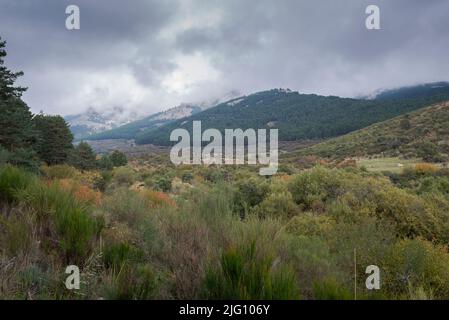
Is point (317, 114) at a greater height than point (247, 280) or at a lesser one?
greater

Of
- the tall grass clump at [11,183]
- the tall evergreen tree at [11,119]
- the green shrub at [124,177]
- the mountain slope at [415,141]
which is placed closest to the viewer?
the tall grass clump at [11,183]

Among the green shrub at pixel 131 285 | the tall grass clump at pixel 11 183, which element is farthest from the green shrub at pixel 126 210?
the green shrub at pixel 131 285

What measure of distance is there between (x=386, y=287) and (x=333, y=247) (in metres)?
1.20

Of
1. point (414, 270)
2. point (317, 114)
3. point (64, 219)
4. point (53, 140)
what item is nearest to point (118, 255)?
→ point (64, 219)

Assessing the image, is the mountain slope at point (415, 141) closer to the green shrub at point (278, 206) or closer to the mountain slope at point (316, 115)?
the green shrub at point (278, 206)

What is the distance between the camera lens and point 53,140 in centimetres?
2670

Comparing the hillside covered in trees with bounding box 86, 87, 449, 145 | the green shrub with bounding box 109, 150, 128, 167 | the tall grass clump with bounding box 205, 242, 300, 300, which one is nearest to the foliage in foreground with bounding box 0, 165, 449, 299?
the tall grass clump with bounding box 205, 242, 300, 300

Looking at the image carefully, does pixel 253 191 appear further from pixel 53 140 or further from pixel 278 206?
pixel 53 140

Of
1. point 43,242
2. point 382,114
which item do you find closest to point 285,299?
point 43,242

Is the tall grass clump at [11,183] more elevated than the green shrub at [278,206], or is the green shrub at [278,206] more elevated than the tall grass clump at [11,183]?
the tall grass clump at [11,183]

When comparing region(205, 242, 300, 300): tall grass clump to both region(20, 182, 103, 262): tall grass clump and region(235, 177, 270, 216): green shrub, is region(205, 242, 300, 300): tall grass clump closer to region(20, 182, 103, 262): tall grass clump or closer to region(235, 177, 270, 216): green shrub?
region(20, 182, 103, 262): tall grass clump

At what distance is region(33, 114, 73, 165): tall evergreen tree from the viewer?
2611 cm

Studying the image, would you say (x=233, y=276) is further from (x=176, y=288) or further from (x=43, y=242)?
(x=43, y=242)

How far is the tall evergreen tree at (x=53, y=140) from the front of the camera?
26.1m
